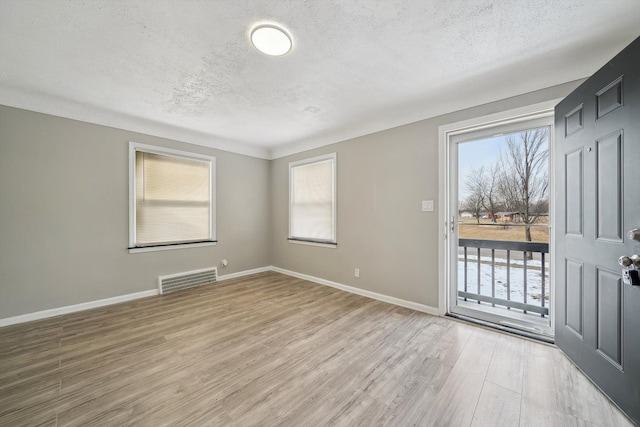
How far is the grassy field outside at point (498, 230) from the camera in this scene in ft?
8.17

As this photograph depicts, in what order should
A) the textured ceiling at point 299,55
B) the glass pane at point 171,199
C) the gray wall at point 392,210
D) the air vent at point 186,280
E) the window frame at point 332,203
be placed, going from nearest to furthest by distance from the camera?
the textured ceiling at point 299,55 → the gray wall at point 392,210 → the glass pane at point 171,199 → the air vent at point 186,280 → the window frame at point 332,203

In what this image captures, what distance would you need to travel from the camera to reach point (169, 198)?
12.6ft

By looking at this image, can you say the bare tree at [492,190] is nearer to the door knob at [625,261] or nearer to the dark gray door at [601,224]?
the dark gray door at [601,224]

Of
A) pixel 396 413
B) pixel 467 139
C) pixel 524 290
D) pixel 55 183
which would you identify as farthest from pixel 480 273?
pixel 55 183

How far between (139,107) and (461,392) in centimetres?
437

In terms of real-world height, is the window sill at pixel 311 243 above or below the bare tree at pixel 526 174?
below

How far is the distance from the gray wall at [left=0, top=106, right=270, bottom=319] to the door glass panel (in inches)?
166

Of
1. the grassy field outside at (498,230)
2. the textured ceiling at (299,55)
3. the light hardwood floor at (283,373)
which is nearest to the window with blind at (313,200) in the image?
the textured ceiling at (299,55)

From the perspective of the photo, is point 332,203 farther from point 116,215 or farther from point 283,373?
point 116,215

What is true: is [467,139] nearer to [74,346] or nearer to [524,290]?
[524,290]

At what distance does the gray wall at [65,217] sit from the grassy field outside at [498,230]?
419 cm

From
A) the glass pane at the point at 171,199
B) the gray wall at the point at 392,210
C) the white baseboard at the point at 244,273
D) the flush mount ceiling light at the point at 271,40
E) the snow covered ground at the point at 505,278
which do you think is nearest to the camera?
the flush mount ceiling light at the point at 271,40

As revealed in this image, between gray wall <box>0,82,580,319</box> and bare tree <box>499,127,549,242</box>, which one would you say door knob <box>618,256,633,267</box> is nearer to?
bare tree <box>499,127,549,242</box>

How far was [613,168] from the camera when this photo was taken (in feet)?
5.15
